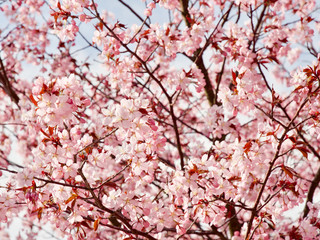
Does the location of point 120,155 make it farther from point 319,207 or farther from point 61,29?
point 319,207

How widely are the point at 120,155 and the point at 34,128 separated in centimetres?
119

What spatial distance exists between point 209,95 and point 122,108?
3.07m

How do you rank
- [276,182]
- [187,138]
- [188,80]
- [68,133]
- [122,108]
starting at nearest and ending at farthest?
[122,108]
[68,133]
[276,182]
[188,80]
[187,138]

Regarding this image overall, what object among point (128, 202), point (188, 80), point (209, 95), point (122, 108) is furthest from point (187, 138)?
point (122, 108)

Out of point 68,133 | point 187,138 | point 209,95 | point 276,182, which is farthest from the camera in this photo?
point 187,138

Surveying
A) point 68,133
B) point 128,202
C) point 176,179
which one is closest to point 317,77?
point 176,179

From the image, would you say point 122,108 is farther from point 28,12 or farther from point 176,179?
point 28,12

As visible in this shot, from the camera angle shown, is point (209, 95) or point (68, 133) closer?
point (68, 133)

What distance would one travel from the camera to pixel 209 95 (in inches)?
199

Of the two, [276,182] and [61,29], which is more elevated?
[61,29]

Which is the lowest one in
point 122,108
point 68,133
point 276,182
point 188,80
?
point 276,182

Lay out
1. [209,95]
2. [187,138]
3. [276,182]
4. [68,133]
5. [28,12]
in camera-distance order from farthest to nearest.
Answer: [28,12], [187,138], [209,95], [276,182], [68,133]

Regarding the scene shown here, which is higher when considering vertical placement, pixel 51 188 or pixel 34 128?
pixel 34 128

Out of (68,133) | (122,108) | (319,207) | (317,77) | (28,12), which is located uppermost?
(28,12)
